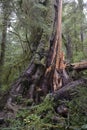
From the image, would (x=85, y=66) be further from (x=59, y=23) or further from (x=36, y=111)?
(x=36, y=111)

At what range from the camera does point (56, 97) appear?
674cm

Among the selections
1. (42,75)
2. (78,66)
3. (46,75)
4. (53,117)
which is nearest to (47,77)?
(46,75)

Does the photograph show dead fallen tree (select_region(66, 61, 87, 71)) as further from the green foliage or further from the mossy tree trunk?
the green foliage

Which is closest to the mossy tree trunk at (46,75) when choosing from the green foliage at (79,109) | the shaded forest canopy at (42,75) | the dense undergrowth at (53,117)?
the shaded forest canopy at (42,75)

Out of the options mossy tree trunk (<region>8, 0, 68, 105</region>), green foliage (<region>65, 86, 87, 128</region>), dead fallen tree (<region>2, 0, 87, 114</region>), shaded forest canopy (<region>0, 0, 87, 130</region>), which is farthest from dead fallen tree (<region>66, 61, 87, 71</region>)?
green foliage (<region>65, 86, 87, 128</region>)

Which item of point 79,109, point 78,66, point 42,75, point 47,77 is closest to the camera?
point 79,109

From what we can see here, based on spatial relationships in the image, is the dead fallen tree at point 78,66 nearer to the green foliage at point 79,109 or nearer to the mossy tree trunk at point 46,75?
the mossy tree trunk at point 46,75

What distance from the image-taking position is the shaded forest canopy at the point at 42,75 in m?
5.95

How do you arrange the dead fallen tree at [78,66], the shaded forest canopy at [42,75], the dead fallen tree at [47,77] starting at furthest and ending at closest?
1. the dead fallen tree at [78,66]
2. the dead fallen tree at [47,77]
3. the shaded forest canopy at [42,75]

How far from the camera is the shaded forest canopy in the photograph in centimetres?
595

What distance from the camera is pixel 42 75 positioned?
8695 mm

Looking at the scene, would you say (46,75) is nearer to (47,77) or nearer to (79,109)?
(47,77)

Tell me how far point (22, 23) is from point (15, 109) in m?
4.86

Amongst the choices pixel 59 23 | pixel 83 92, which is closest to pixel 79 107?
pixel 83 92
